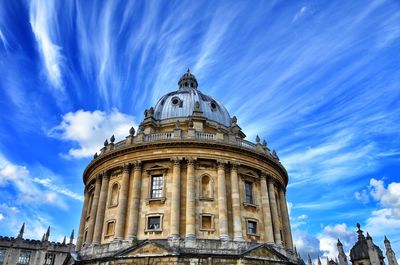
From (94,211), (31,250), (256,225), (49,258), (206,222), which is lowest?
(206,222)

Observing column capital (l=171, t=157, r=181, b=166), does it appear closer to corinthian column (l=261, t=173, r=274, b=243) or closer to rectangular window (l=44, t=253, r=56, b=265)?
corinthian column (l=261, t=173, r=274, b=243)

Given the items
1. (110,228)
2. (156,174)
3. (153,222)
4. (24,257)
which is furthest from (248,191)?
(24,257)

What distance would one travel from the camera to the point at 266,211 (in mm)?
31938

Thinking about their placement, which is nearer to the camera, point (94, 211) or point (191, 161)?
point (191, 161)

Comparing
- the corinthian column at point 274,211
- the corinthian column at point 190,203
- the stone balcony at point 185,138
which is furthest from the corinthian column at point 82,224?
the corinthian column at point 274,211

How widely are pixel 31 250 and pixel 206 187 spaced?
2096 inches

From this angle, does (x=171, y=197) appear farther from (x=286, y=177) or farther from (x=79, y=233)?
(x=286, y=177)

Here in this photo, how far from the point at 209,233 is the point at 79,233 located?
15069mm

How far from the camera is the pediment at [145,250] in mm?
26250

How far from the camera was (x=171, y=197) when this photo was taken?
29656 mm

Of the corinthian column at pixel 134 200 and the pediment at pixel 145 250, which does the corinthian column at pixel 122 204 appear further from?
the pediment at pixel 145 250

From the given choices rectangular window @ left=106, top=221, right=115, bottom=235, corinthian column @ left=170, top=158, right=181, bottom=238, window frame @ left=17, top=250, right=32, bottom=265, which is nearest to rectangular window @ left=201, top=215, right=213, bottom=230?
corinthian column @ left=170, top=158, right=181, bottom=238

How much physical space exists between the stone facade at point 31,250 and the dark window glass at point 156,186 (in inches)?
1744

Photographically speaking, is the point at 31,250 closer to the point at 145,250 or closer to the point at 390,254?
the point at 145,250
